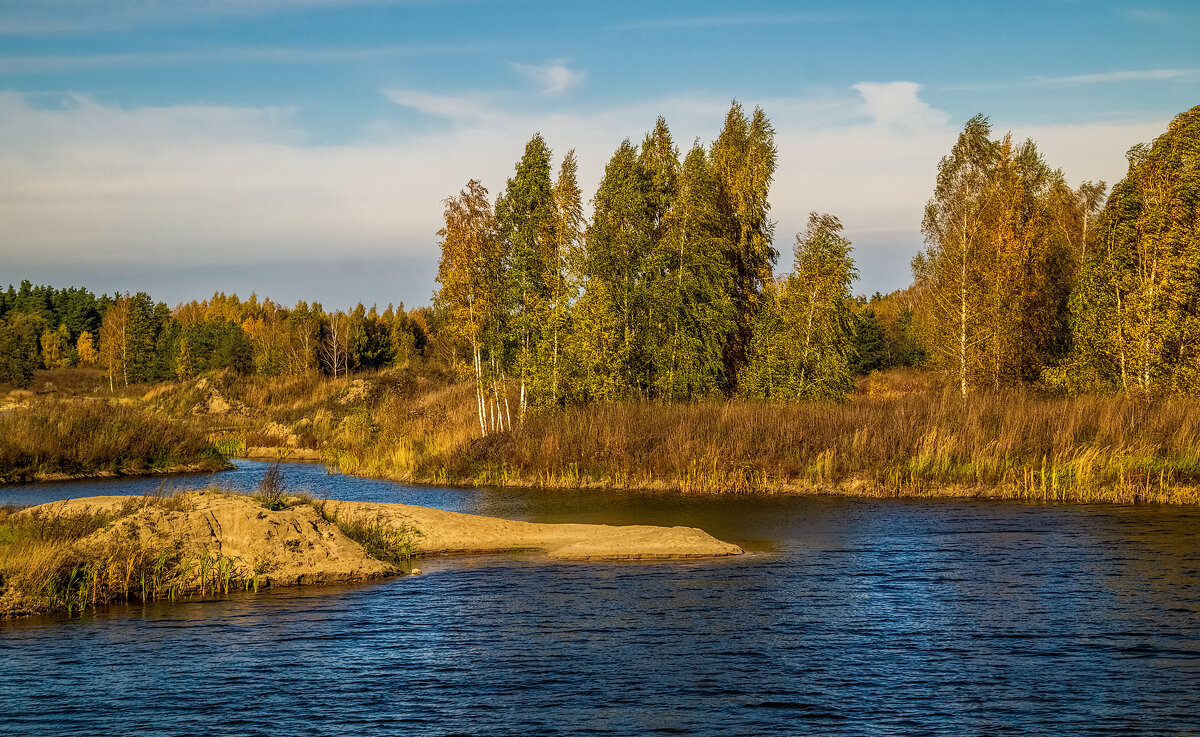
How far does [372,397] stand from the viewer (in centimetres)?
6825

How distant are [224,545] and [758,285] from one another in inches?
1480

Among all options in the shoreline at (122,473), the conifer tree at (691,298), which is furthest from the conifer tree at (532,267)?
the shoreline at (122,473)

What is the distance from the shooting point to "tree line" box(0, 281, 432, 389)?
96500 mm

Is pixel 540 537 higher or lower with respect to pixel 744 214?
lower

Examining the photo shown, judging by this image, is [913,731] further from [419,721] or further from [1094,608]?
[1094,608]

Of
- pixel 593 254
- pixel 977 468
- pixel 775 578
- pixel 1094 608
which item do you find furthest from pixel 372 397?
pixel 1094 608

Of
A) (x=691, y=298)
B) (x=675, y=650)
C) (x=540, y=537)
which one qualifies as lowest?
(x=675, y=650)

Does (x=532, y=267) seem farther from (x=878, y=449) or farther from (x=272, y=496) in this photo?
(x=272, y=496)

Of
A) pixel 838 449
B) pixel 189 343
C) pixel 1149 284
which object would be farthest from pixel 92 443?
pixel 189 343

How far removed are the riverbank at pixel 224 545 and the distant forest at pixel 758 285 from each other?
66.6ft

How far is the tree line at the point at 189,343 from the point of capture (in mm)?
96500

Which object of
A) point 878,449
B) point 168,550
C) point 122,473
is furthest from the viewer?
point 122,473

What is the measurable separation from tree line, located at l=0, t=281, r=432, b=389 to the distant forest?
46.8m

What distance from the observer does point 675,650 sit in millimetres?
14859
